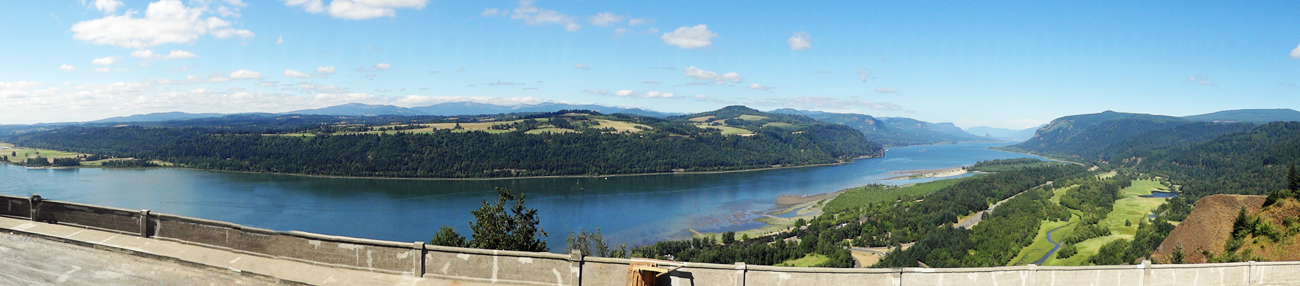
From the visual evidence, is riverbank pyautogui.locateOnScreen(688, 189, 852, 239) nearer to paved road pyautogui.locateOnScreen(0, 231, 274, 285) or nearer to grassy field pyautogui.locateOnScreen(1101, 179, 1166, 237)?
grassy field pyautogui.locateOnScreen(1101, 179, 1166, 237)

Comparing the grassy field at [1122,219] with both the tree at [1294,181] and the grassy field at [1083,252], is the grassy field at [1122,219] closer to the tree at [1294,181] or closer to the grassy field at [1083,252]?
the grassy field at [1083,252]

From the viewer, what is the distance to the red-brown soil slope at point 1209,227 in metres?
17.9

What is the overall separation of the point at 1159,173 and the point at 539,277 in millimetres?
107625

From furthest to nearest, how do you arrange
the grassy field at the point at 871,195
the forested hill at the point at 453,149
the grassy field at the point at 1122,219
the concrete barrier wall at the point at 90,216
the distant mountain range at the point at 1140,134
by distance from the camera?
the distant mountain range at the point at 1140,134
the forested hill at the point at 453,149
the grassy field at the point at 871,195
the grassy field at the point at 1122,219
the concrete barrier wall at the point at 90,216

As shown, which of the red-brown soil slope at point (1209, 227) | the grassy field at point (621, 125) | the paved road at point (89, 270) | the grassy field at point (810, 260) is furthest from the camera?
the grassy field at point (621, 125)

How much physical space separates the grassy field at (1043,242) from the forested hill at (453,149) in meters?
65.7

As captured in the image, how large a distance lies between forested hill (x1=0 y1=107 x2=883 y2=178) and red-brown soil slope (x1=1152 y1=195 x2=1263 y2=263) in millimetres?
80899

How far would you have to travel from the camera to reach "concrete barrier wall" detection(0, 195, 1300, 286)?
8.20 metres

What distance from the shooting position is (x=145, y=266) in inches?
331

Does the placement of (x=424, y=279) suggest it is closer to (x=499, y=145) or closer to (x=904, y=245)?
(x=904, y=245)

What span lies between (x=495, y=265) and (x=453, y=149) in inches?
3858

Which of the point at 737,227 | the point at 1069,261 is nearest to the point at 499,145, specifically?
the point at 737,227

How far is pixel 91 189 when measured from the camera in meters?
66.6

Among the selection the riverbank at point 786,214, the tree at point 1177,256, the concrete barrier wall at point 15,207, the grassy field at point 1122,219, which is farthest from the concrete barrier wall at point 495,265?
the riverbank at point 786,214
